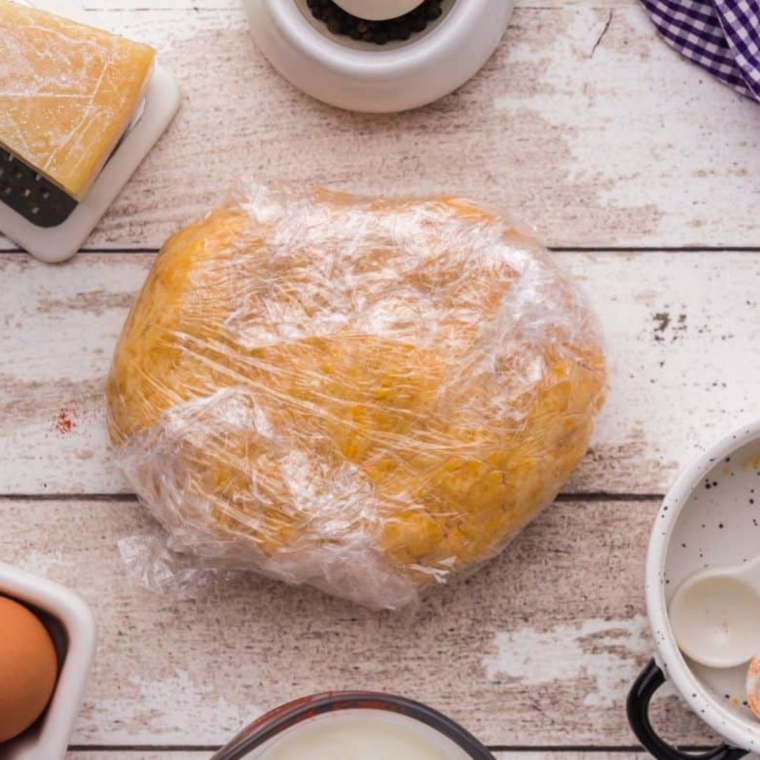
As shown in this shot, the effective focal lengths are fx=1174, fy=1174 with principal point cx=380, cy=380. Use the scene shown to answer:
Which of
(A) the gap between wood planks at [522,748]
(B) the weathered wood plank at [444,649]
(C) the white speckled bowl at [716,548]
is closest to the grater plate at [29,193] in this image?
(B) the weathered wood plank at [444,649]

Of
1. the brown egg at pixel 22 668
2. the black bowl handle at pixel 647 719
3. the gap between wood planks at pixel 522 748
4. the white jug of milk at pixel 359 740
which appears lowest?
the gap between wood planks at pixel 522 748

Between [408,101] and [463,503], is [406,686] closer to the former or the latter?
[463,503]

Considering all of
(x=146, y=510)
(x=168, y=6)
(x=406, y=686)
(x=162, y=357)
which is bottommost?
(x=406, y=686)

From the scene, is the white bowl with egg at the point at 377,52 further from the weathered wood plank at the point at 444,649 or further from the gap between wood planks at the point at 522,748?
the gap between wood planks at the point at 522,748

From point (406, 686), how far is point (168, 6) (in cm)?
54

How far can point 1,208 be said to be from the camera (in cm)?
87

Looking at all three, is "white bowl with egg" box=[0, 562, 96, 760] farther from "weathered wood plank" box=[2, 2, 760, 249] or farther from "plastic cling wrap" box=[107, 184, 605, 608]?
"weathered wood plank" box=[2, 2, 760, 249]

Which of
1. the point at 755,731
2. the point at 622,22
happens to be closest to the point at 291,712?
the point at 755,731

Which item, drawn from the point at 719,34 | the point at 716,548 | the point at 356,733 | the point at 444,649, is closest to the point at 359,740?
the point at 356,733

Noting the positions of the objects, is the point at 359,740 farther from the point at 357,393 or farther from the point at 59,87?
the point at 59,87

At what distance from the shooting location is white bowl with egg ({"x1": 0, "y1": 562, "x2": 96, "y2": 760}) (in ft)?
2.45

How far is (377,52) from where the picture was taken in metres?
0.85

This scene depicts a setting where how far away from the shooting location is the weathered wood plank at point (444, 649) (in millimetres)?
866

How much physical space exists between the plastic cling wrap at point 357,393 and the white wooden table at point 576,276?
0.08 meters
